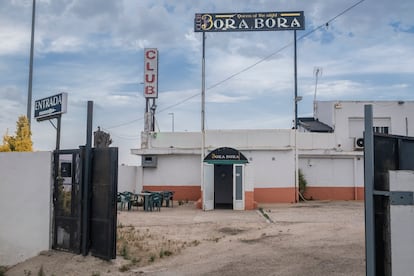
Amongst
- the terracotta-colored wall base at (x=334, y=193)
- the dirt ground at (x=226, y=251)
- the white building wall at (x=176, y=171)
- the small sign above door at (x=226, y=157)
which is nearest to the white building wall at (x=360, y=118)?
the terracotta-colored wall base at (x=334, y=193)

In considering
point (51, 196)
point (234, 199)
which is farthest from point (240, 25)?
point (51, 196)

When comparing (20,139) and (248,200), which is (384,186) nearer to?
(20,139)

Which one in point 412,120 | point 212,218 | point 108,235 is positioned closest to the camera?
point 108,235

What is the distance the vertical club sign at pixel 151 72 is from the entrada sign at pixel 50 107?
15362 millimetres

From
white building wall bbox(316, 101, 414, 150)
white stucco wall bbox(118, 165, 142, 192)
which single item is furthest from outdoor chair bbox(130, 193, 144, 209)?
white building wall bbox(316, 101, 414, 150)

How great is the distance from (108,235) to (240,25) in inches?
943

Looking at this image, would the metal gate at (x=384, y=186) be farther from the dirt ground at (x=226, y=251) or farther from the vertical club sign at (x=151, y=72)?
the vertical club sign at (x=151, y=72)

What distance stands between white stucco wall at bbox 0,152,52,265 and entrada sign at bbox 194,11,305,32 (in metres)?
21.5

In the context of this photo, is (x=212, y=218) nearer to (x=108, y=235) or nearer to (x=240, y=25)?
(x=108, y=235)

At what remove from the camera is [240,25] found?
31422 mm

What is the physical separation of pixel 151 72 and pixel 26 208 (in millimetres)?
21828

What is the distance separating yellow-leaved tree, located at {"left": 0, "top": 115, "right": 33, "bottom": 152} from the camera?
1717cm

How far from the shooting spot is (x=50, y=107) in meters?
15.8

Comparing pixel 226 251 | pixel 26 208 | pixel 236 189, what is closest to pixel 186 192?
pixel 236 189
